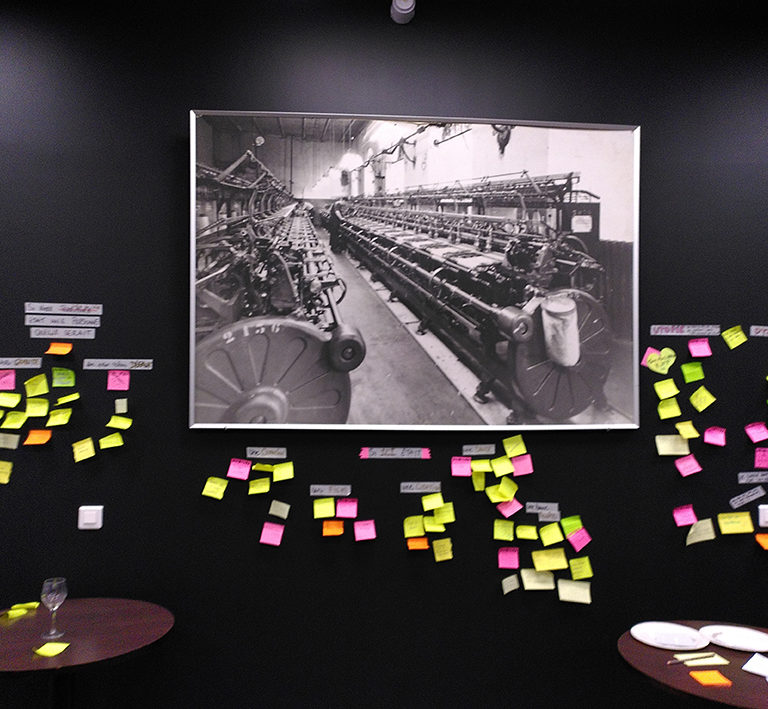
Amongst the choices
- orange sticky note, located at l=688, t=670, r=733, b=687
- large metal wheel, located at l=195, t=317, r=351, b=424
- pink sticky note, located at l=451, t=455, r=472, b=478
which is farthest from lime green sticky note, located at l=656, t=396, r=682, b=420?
large metal wheel, located at l=195, t=317, r=351, b=424

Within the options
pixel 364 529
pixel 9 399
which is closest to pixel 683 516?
pixel 364 529

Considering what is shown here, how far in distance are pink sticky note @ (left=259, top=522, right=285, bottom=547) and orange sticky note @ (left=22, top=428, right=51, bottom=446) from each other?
832 mm

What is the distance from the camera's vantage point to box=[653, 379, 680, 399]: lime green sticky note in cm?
229

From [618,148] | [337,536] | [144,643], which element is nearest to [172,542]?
[144,643]

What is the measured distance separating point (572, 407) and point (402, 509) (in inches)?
28.9

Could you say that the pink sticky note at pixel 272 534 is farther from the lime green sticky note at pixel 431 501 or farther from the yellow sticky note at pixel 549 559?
the yellow sticky note at pixel 549 559

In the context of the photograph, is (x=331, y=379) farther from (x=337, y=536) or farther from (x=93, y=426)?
(x=93, y=426)

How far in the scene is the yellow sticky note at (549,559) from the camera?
223cm

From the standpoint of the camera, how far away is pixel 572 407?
2.25 m

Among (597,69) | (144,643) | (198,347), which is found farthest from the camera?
(597,69)

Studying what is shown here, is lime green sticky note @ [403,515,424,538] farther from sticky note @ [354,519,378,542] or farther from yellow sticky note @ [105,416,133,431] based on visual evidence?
yellow sticky note @ [105,416,133,431]

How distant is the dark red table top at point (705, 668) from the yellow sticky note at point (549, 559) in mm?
334

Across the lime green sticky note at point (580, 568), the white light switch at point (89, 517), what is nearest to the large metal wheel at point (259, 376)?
the white light switch at point (89, 517)

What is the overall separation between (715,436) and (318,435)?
59.4 inches
